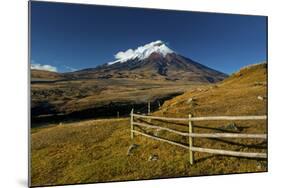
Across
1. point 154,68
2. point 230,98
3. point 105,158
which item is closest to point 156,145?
point 105,158

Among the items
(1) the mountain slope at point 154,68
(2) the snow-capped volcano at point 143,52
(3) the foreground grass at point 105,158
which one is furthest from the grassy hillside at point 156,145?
(2) the snow-capped volcano at point 143,52

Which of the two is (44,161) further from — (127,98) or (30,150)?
(127,98)

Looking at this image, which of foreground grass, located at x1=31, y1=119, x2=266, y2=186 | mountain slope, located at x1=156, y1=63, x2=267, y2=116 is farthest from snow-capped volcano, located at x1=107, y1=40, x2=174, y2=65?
foreground grass, located at x1=31, y1=119, x2=266, y2=186

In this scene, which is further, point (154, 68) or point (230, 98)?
point (230, 98)

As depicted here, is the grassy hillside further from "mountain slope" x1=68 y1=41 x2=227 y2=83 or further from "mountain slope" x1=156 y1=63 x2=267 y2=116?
"mountain slope" x1=68 y1=41 x2=227 y2=83

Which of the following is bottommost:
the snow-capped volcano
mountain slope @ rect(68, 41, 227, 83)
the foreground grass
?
the foreground grass

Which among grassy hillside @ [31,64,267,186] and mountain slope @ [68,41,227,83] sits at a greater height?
mountain slope @ [68,41,227,83]

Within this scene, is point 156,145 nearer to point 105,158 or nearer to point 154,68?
point 105,158
